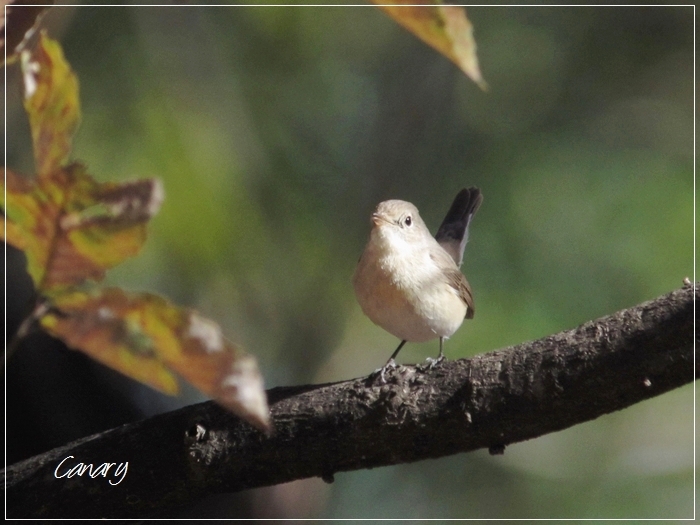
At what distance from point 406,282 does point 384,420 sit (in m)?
0.68

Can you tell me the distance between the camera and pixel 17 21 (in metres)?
0.73

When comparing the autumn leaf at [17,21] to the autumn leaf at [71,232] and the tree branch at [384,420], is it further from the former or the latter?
the tree branch at [384,420]

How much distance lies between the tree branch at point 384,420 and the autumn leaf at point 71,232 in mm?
1050

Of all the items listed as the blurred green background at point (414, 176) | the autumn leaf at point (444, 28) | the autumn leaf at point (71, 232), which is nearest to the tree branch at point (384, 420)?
the autumn leaf at point (444, 28)

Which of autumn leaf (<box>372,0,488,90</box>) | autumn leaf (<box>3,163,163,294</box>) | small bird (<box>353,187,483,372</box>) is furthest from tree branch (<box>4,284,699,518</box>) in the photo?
autumn leaf (<box>3,163,163,294</box>)

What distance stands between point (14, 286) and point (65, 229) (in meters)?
→ 2.27

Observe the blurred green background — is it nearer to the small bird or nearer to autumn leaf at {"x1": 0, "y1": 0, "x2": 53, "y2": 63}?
the small bird

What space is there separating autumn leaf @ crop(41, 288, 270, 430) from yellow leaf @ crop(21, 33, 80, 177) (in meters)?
0.13

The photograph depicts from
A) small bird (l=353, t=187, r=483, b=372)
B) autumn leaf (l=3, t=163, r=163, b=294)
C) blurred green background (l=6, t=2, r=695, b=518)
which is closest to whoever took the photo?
autumn leaf (l=3, t=163, r=163, b=294)

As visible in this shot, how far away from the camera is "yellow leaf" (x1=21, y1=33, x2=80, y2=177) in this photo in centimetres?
65

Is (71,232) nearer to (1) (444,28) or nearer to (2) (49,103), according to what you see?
(2) (49,103)

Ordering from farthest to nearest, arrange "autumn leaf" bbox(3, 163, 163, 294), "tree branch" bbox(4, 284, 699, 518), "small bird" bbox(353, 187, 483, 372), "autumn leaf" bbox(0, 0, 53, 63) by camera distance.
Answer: "small bird" bbox(353, 187, 483, 372)
"tree branch" bbox(4, 284, 699, 518)
"autumn leaf" bbox(0, 0, 53, 63)
"autumn leaf" bbox(3, 163, 163, 294)

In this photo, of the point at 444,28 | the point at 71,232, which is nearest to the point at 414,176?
the point at 444,28

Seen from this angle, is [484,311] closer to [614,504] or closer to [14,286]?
[614,504]
